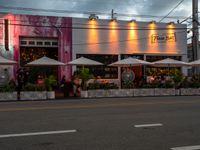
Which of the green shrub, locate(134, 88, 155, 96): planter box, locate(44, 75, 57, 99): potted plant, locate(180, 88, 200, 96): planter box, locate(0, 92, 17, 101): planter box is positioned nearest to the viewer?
locate(0, 92, 17, 101): planter box

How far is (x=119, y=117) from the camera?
43.4ft

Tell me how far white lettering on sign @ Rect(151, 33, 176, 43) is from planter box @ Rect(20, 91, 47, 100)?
45.9 ft

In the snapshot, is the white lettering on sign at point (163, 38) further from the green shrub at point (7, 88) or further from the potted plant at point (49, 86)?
the green shrub at point (7, 88)

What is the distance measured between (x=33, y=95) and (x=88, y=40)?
9.46 meters

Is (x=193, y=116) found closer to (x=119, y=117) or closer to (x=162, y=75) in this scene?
(x=119, y=117)

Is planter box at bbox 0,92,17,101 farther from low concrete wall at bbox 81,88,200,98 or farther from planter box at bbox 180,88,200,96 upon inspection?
planter box at bbox 180,88,200,96

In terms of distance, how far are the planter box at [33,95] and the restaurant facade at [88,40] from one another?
6.16 metres

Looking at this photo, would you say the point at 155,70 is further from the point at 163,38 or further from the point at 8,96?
the point at 8,96

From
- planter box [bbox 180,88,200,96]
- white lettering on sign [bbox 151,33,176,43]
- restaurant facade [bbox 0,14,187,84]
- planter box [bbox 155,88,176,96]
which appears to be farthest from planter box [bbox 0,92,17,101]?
white lettering on sign [bbox 151,33,176,43]

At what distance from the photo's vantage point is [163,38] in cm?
3512

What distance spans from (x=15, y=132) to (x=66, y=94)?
16.5 meters

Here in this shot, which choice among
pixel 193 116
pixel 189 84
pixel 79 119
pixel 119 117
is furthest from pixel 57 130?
pixel 189 84

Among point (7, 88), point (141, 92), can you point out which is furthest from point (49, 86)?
point (141, 92)

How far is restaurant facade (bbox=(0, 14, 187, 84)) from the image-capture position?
29.8 metres
